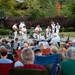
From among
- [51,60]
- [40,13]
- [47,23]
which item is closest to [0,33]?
[47,23]

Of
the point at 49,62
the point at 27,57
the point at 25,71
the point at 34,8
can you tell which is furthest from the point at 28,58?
the point at 34,8

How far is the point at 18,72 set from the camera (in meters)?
6.04

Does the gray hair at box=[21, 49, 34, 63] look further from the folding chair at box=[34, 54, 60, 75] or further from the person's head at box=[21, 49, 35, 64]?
the folding chair at box=[34, 54, 60, 75]

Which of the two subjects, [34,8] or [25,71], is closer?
[25,71]

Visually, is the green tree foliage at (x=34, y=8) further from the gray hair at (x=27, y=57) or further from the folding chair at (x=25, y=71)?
the folding chair at (x=25, y=71)

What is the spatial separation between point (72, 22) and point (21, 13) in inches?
474

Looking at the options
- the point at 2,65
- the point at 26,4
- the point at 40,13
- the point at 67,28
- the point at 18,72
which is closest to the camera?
the point at 18,72

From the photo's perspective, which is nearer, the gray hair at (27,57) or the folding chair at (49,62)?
the gray hair at (27,57)

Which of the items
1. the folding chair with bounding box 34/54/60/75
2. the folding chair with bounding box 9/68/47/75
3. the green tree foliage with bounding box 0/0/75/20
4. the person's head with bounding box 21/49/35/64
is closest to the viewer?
the folding chair with bounding box 9/68/47/75

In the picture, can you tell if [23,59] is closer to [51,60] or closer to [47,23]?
[51,60]

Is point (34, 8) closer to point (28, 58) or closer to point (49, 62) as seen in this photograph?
point (49, 62)

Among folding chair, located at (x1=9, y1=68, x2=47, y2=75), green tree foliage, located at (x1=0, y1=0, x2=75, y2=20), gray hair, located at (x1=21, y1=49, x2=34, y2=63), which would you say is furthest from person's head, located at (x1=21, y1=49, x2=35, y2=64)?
green tree foliage, located at (x1=0, y1=0, x2=75, y2=20)

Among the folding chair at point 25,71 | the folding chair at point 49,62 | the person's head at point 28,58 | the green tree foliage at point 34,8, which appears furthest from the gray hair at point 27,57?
the green tree foliage at point 34,8

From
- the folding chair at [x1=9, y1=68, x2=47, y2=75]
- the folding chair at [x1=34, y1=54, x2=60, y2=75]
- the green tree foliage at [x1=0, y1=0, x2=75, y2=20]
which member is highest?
the green tree foliage at [x1=0, y1=0, x2=75, y2=20]
